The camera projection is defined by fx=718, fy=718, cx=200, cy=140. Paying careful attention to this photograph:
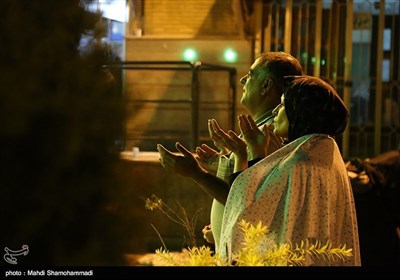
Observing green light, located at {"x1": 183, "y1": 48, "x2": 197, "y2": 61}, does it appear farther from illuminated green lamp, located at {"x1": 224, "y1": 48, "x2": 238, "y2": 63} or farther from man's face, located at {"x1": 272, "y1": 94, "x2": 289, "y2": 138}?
man's face, located at {"x1": 272, "y1": 94, "x2": 289, "y2": 138}

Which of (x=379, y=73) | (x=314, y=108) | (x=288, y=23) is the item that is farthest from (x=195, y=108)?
(x=314, y=108)

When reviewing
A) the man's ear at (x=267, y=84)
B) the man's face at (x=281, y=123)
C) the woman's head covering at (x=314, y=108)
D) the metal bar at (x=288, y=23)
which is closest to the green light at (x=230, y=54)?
the metal bar at (x=288, y=23)

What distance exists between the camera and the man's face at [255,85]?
3.69 meters

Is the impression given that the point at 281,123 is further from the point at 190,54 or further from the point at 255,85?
the point at 190,54

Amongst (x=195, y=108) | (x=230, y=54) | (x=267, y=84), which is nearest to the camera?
(x=267, y=84)

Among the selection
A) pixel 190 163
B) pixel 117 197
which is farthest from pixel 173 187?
pixel 117 197

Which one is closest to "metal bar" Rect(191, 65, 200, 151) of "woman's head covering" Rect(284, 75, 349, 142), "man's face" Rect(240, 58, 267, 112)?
"man's face" Rect(240, 58, 267, 112)

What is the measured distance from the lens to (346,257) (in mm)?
2994

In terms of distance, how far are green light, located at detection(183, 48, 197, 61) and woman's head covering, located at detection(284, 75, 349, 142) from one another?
772cm

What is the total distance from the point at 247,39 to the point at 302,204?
7933 millimetres

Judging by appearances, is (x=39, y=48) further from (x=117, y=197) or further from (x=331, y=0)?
(x=331, y=0)

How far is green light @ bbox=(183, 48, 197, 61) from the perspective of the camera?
35.3 feet

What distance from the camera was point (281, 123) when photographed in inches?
128

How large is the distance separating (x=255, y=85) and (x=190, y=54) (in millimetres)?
7175
